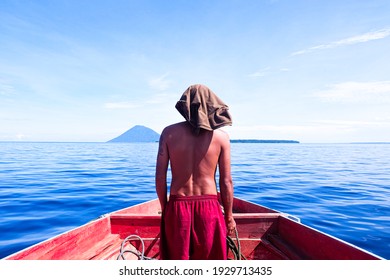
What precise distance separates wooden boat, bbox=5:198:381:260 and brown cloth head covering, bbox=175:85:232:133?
2062 millimetres

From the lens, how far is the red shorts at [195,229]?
2.52 meters

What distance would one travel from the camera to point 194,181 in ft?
8.54

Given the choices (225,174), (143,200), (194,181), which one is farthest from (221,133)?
(143,200)

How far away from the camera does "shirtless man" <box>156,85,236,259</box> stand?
2521mm

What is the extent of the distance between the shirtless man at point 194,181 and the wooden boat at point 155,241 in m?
1.20

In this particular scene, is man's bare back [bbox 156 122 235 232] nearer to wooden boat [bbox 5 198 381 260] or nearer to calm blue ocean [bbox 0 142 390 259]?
wooden boat [bbox 5 198 381 260]

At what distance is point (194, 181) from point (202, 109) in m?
0.83

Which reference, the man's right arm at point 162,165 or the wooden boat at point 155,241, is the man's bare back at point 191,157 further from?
the wooden boat at point 155,241

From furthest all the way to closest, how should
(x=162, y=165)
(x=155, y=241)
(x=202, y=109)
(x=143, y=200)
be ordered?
(x=143, y=200) → (x=155, y=241) → (x=162, y=165) → (x=202, y=109)

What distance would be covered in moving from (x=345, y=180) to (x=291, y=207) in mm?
8881

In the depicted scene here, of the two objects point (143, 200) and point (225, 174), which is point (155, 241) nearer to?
point (225, 174)

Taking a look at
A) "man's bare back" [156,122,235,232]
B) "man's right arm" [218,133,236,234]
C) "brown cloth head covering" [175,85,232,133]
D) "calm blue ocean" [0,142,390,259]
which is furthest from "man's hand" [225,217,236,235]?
"calm blue ocean" [0,142,390,259]
